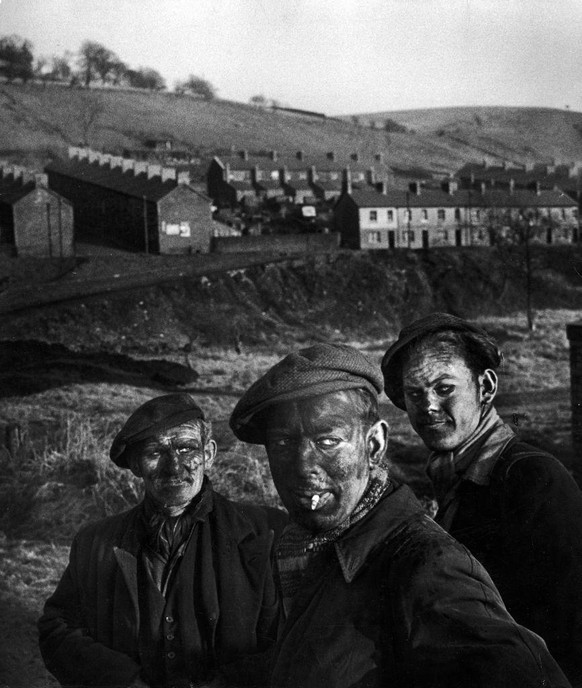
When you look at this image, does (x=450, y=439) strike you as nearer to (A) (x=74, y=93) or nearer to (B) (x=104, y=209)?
(B) (x=104, y=209)

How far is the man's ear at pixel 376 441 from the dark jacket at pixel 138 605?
1510mm

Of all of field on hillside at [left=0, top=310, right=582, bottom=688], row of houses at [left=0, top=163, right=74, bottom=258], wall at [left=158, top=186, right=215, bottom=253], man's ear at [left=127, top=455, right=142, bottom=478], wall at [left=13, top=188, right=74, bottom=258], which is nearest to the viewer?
man's ear at [left=127, top=455, right=142, bottom=478]

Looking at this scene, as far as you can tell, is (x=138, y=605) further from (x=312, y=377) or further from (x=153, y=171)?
(x=153, y=171)

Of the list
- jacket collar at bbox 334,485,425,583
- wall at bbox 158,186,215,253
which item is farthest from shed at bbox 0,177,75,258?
jacket collar at bbox 334,485,425,583

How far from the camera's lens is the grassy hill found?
3241 centimetres

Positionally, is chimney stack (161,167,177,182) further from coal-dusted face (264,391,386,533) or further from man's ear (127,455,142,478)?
coal-dusted face (264,391,386,533)

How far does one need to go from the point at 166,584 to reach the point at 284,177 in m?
33.3

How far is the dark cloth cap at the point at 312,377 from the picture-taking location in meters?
2.17

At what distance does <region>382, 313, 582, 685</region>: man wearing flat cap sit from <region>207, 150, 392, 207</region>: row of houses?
31.5 metres

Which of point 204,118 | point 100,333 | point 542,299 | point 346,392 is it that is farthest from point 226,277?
point 346,392

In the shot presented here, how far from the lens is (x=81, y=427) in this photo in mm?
11078

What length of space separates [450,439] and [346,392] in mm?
1016

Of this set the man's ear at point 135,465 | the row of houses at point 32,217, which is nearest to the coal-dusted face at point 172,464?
the man's ear at point 135,465

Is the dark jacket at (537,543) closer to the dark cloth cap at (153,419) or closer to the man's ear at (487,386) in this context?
the man's ear at (487,386)
